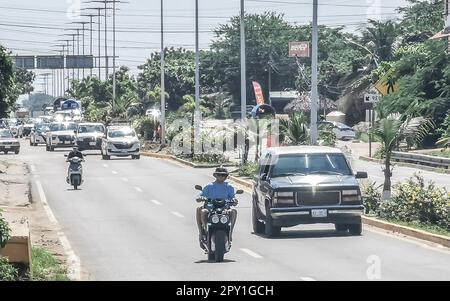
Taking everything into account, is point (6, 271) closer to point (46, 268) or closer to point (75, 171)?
point (46, 268)

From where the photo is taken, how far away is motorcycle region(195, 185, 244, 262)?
21.1m

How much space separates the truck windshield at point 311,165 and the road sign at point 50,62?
170780 mm

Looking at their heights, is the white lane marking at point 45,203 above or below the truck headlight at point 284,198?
below

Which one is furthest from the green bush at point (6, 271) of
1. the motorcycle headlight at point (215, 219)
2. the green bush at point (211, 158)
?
the green bush at point (211, 158)

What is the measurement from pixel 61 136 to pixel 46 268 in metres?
59.8

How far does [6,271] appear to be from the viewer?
1706cm

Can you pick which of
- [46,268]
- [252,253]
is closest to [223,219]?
[252,253]

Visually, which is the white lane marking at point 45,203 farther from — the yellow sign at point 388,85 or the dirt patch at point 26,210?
the yellow sign at point 388,85

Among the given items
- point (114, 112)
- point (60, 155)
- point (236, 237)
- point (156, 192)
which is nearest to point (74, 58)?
point (114, 112)

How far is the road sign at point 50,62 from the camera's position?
639 ft

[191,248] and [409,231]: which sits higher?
[409,231]

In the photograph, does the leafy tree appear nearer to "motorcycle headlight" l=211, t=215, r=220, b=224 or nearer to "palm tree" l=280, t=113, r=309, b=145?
"palm tree" l=280, t=113, r=309, b=145

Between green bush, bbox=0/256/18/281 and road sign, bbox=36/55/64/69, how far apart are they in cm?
17942

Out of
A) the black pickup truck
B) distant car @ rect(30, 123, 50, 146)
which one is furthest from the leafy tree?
the black pickup truck
